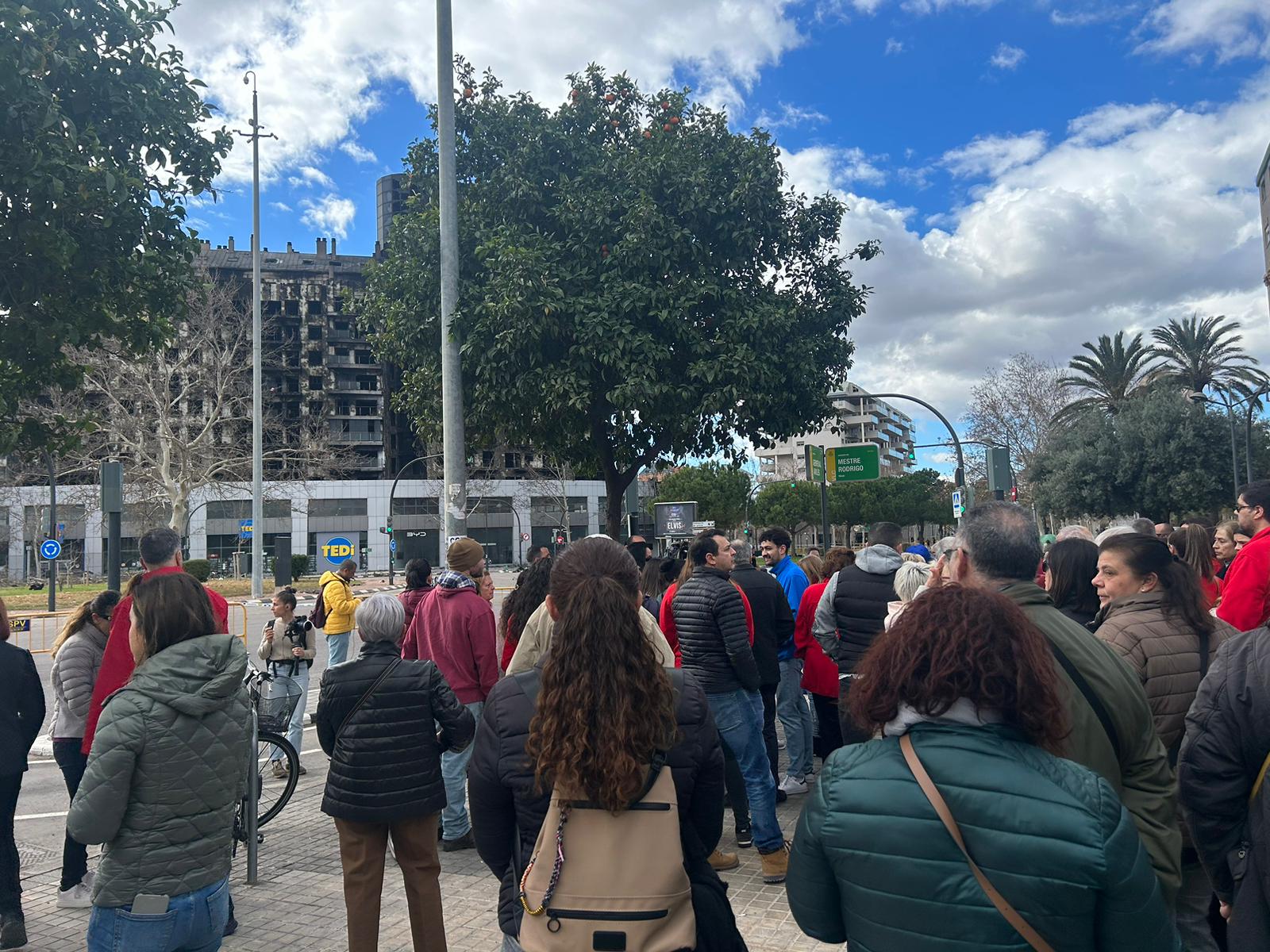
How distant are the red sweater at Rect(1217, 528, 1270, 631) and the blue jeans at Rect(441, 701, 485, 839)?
4620mm

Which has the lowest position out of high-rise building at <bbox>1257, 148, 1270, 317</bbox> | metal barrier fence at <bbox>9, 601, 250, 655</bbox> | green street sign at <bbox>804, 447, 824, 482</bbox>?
metal barrier fence at <bbox>9, 601, 250, 655</bbox>

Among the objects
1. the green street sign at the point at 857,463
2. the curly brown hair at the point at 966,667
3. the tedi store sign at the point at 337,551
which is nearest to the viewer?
the curly brown hair at the point at 966,667

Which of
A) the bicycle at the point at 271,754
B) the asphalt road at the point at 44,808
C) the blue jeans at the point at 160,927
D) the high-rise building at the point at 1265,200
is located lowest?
the asphalt road at the point at 44,808

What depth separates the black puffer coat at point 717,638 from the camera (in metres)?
5.47

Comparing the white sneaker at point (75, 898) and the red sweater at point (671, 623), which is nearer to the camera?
the white sneaker at point (75, 898)

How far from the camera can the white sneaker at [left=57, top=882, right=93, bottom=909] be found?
17.4 ft

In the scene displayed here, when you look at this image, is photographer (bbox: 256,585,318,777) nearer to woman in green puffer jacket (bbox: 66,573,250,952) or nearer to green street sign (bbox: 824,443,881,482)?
woman in green puffer jacket (bbox: 66,573,250,952)

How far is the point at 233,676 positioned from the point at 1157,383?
42976 mm

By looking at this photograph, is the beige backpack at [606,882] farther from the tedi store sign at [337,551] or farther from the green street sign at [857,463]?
the green street sign at [857,463]

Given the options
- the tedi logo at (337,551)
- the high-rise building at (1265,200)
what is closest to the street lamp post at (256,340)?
the tedi logo at (337,551)

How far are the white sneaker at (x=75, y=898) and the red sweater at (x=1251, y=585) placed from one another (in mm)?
6627

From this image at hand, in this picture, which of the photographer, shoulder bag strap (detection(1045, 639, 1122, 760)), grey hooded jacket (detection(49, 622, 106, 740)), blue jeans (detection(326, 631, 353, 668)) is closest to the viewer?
shoulder bag strap (detection(1045, 639, 1122, 760))

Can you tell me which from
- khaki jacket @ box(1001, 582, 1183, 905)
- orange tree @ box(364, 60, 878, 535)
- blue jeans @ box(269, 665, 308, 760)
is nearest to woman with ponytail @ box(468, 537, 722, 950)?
khaki jacket @ box(1001, 582, 1183, 905)

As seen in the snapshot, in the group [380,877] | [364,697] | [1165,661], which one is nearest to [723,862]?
[380,877]
